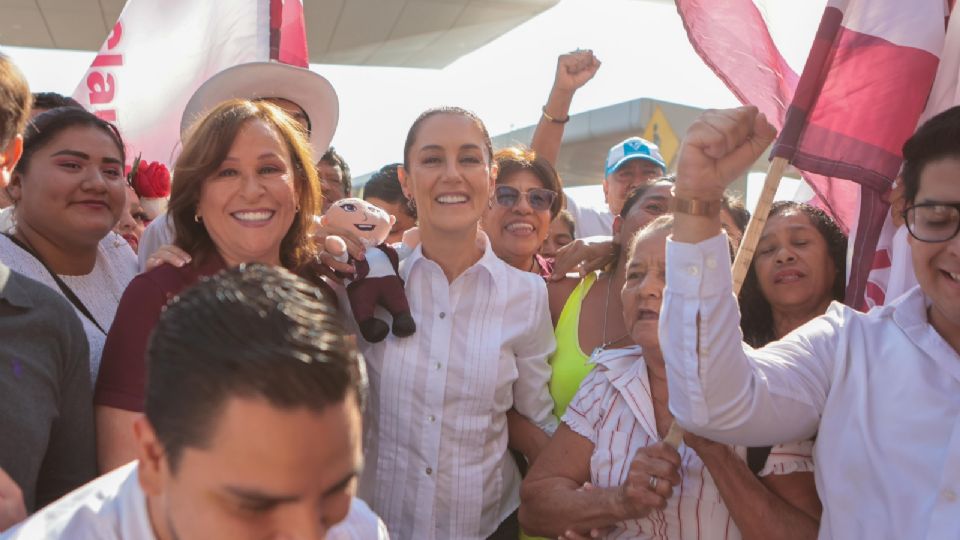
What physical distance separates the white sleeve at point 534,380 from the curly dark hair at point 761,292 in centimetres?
72

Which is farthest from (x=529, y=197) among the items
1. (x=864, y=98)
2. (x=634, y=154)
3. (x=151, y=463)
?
(x=151, y=463)

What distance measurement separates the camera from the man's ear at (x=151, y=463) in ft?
4.50

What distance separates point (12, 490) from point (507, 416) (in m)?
1.67

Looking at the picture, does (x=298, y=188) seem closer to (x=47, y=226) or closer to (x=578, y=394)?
(x=47, y=226)

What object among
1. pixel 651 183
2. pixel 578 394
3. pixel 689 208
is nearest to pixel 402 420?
pixel 578 394

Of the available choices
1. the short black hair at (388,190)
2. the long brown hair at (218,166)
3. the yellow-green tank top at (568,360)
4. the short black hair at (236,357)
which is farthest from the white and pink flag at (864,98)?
the short black hair at (388,190)

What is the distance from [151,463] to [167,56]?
11.5 ft

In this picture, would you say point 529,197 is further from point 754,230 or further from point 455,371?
point 754,230

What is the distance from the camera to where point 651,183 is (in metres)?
3.68

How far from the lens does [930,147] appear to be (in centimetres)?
212

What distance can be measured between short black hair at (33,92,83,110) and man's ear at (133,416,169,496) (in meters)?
2.41

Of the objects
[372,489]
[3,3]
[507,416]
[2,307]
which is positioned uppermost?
[3,3]

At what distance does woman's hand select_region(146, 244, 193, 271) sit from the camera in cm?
248

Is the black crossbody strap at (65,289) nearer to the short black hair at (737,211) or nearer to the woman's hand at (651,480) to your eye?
the woman's hand at (651,480)
